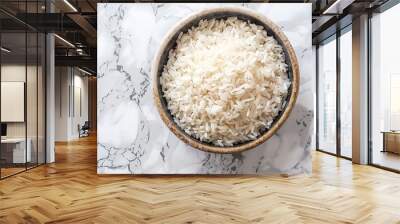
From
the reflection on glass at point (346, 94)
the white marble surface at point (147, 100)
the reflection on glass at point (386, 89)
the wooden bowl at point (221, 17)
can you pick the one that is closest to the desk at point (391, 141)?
the reflection on glass at point (386, 89)

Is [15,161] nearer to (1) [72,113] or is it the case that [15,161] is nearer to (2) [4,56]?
(2) [4,56]

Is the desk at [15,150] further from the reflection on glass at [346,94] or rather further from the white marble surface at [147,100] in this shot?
the reflection on glass at [346,94]

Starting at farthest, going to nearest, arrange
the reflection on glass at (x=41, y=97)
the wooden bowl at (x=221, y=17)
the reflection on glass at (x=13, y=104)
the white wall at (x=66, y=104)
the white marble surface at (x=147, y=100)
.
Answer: the white wall at (x=66, y=104) < the reflection on glass at (x=41, y=97) < the reflection on glass at (x=13, y=104) < the white marble surface at (x=147, y=100) < the wooden bowl at (x=221, y=17)

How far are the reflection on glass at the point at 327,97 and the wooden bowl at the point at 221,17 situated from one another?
4027 millimetres

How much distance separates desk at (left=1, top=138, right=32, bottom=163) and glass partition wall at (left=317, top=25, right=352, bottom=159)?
4999 mm

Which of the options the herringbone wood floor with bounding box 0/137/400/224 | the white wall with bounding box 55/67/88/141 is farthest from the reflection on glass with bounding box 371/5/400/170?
the white wall with bounding box 55/67/88/141

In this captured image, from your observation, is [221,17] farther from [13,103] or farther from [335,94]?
[335,94]

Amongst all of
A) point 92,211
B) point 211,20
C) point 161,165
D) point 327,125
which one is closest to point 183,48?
point 211,20

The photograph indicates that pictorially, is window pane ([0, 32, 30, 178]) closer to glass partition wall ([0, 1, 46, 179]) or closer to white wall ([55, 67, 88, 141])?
glass partition wall ([0, 1, 46, 179])

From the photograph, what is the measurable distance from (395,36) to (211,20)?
9.41ft

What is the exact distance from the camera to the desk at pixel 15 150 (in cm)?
449

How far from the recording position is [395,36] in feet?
16.5

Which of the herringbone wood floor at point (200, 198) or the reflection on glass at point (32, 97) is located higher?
the reflection on glass at point (32, 97)

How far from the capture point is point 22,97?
16.0ft
